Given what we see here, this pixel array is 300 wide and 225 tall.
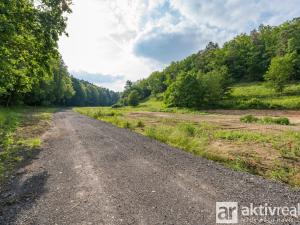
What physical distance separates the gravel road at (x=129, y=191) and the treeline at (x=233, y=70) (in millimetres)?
57799

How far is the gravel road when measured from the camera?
5906mm

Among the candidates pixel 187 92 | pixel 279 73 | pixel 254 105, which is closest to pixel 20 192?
pixel 254 105

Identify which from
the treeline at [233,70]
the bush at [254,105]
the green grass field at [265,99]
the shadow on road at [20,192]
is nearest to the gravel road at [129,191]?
the shadow on road at [20,192]

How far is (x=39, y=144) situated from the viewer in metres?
15.2

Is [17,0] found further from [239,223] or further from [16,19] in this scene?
[239,223]

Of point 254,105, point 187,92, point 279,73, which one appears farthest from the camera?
point 187,92

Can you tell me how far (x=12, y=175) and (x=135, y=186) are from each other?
15.4 ft

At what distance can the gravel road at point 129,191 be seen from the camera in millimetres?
5906

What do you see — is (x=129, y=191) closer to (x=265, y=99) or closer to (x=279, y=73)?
(x=265, y=99)

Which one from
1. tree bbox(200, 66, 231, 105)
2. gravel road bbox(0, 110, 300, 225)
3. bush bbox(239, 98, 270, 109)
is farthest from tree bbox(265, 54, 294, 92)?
gravel road bbox(0, 110, 300, 225)

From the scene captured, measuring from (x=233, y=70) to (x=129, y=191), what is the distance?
103173 mm

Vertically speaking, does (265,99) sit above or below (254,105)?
above

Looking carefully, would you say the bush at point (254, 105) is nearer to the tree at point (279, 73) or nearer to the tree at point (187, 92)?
the tree at point (279, 73)

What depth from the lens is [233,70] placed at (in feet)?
339
